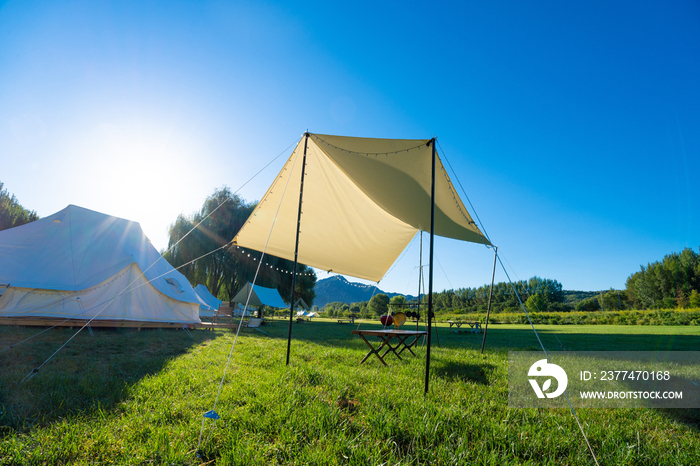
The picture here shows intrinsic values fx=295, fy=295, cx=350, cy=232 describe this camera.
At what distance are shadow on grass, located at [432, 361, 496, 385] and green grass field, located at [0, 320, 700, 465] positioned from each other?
7 centimetres

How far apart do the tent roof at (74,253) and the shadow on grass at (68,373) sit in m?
1.09

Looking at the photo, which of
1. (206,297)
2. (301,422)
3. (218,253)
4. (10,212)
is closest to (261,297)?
(206,297)

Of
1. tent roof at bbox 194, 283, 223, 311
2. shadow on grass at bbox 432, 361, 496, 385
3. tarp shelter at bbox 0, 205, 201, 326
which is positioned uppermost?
tarp shelter at bbox 0, 205, 201, 326

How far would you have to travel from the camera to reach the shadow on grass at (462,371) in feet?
11.0

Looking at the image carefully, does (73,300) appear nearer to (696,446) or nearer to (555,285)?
(696,446)

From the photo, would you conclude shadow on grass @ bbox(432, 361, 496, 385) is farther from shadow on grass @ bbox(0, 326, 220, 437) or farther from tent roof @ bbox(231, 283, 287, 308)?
tent roof @ bbox(231, 283, 287, 308)

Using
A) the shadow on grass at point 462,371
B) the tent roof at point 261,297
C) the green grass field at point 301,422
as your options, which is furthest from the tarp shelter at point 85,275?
the tent roof at point 261,297

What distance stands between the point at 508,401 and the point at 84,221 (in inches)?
368

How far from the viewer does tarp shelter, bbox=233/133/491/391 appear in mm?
3693

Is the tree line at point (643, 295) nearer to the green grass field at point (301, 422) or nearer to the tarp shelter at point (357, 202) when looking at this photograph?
the tarp shelter at point (357, 202)

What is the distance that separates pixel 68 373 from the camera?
299 cm

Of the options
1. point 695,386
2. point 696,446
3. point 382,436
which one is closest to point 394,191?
point 382,436

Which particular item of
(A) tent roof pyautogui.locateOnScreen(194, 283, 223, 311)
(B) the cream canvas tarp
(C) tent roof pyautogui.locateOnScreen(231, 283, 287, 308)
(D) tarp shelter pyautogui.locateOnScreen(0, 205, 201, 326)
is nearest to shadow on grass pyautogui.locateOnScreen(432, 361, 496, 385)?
(B) the cream canvas tarp

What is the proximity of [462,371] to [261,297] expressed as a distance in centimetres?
1378
